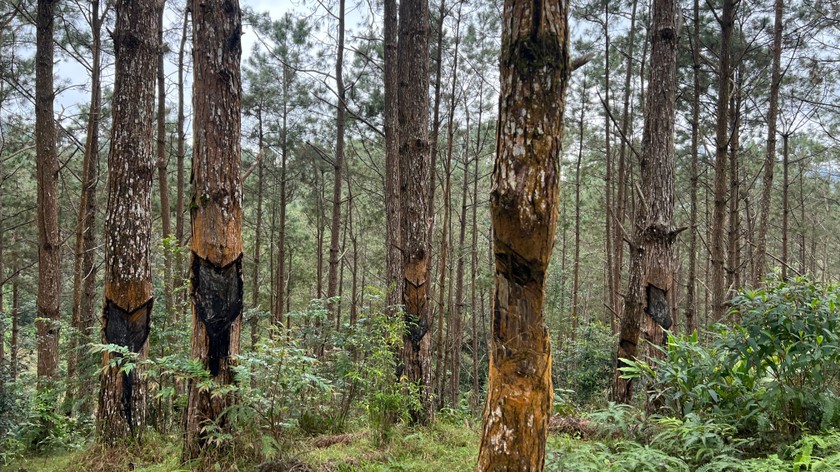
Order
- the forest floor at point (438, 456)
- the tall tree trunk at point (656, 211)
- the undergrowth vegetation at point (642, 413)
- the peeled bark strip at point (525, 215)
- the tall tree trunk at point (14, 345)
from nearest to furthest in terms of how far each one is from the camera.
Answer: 1. the peeled bark strip at point (525, 215)
2. the forest floor at point (438, 456)
3. the undergrowth vegetation at point (642, 413)
4. the tall tree trunk at point (656, 211)
5. the tall tree trunk at point (14, 345)

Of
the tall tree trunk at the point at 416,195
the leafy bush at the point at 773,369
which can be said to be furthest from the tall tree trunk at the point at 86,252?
the leafy bush at the point at 773,369

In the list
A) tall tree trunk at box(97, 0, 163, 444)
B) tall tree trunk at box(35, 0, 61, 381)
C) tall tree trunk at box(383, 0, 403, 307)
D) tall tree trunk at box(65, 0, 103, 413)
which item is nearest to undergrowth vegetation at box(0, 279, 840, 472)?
tall tree trunk at box(97, 0, 163, 444)

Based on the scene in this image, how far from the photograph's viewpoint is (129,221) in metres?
4.66

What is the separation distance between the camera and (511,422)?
206cm

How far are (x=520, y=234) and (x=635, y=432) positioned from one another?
2.55 meters

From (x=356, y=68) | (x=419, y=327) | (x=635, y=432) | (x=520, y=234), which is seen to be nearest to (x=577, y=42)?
(x=356, y=68)

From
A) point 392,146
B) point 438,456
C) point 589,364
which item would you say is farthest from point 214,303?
point 589,364

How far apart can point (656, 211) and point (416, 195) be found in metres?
2.74

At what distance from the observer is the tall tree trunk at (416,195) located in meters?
5.09

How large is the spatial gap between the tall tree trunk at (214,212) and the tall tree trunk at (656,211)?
172 inches

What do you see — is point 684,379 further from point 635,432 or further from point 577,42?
point 577,42

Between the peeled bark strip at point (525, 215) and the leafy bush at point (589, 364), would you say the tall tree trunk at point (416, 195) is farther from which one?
the leafy bush at point (589, 364)

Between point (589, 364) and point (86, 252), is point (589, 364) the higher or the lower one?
the lower one

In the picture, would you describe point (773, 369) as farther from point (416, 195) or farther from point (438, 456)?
point (416, 195)
